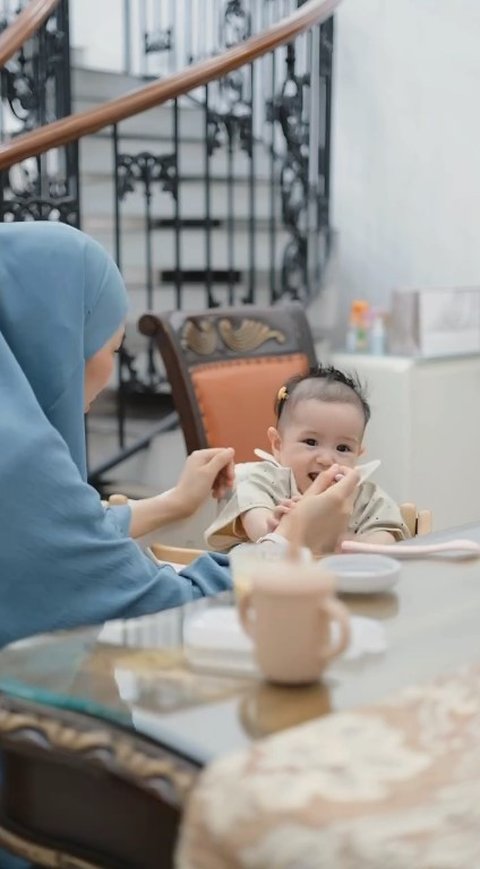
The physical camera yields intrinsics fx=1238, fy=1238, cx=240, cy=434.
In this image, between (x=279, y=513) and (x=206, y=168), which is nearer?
(x=279, y=513)

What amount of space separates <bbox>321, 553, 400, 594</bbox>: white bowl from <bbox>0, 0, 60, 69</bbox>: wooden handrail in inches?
106

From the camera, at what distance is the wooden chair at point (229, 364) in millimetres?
2863

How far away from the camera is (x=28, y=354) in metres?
1.70

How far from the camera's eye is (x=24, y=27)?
12.3ft

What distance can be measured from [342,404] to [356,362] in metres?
2.04

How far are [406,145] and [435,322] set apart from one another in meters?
1.10

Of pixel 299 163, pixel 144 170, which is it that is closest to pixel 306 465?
pixel 144 170

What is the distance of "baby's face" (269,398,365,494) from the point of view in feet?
7.63

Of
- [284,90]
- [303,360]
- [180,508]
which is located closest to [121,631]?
[180,508]

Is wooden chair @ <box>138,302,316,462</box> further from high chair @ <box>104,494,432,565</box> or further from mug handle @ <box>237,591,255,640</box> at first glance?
mug handle @ <box>237,591,255,640</box>

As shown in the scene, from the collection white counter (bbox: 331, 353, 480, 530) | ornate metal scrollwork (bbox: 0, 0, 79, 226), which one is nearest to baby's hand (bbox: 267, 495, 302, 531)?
ornate metal scrollwork (bbox: 0, 0, 79, 226)

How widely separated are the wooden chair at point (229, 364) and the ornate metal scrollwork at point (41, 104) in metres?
0.92

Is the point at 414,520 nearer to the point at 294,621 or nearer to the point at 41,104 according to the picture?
the point at 294,621

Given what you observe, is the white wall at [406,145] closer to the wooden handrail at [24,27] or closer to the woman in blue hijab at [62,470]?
the wooden handrail at [24,27]
